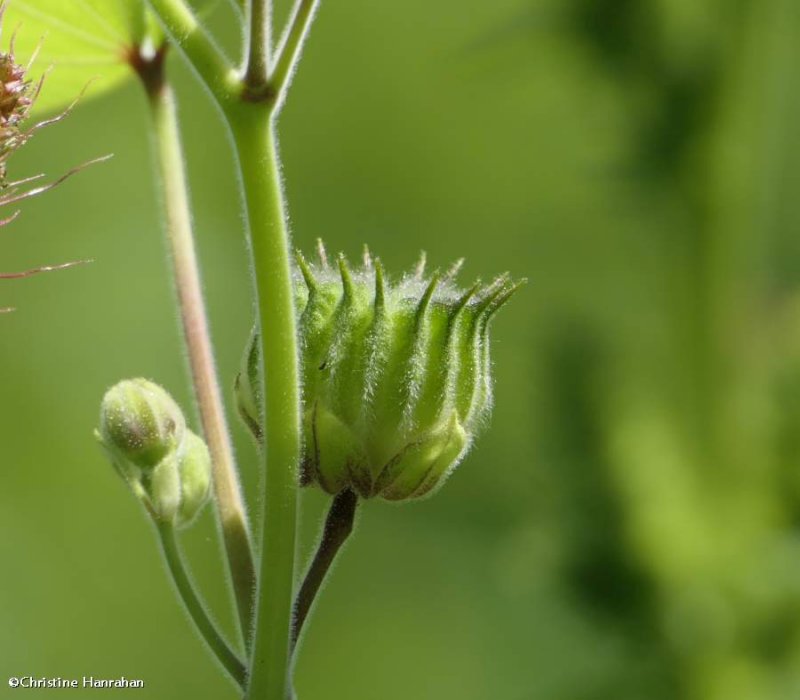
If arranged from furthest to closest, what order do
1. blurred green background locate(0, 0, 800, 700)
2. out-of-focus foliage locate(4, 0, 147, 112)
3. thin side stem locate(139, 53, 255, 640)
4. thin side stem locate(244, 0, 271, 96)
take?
blurred green background locate(0, 0, 800, 700)
out-of-focus foliage locate(4, 0, 147, 112)
thin side stem locate(139, 53, 255, 640)
thin side stem locate(244, 0, 271, 96)

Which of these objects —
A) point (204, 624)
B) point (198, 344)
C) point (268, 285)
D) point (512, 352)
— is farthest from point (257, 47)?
point (512, 352)

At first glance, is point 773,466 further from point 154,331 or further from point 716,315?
point 154,331

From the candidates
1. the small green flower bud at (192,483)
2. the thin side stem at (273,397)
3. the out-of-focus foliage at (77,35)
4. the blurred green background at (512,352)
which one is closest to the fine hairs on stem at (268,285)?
the thin side stem at (273,397)

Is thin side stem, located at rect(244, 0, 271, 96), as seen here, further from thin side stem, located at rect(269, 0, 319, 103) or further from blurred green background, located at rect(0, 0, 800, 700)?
blurred green background, located at rect(0, 0, 800, 700)

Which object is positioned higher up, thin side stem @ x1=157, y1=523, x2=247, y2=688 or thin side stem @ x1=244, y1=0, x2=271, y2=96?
thin side stem @ x1=244, y1=0, x2=271, y2=96

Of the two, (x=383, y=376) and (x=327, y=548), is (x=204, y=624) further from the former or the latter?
(x=383, y=376)

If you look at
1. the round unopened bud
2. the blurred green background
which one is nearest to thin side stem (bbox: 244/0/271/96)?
the round unopened bud

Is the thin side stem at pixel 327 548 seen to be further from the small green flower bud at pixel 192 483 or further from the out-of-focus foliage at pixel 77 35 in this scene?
the out-of-focus foliage at pixel 77 35
